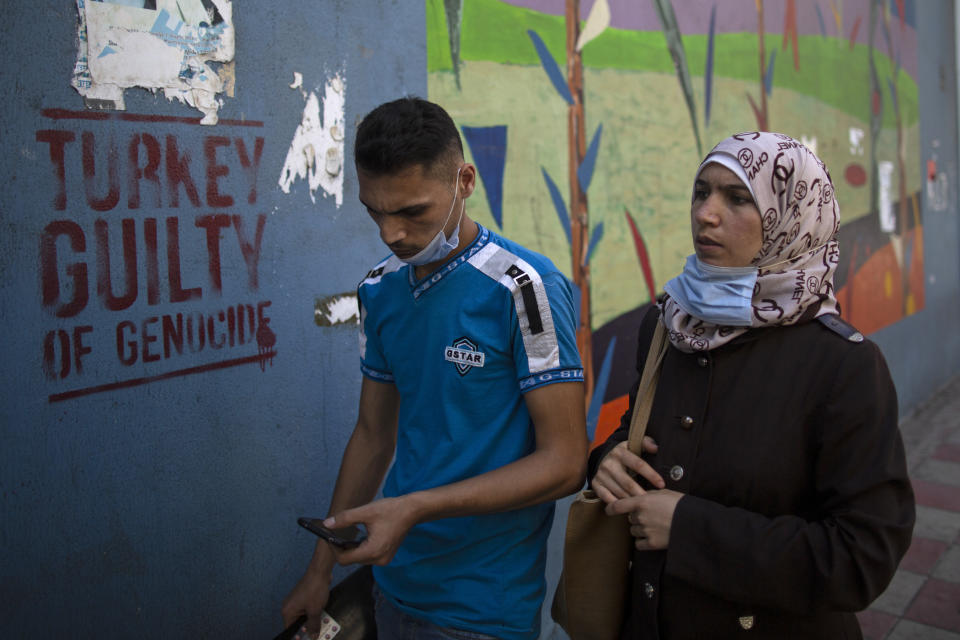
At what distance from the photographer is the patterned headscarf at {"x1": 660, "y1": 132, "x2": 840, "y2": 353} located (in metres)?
1.53

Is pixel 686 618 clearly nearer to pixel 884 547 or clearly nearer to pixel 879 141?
pixel 884 547

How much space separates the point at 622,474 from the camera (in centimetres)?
164

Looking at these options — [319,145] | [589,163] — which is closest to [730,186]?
[319,145]

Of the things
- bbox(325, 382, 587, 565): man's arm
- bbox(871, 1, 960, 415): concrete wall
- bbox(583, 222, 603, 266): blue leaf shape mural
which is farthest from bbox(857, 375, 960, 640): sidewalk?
bbox(325, 382, 587, 565): man's arm

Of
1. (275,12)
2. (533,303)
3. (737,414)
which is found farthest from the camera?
(275,12)

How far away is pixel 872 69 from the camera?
7.05 meters

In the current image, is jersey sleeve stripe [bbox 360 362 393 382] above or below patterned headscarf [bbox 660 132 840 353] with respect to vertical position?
below

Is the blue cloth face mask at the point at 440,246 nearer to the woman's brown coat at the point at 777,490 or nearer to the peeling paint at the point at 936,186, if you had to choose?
the woman's brown coat at the point at 777,490

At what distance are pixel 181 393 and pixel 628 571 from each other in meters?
1.20

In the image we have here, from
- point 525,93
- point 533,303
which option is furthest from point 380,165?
point 525,93

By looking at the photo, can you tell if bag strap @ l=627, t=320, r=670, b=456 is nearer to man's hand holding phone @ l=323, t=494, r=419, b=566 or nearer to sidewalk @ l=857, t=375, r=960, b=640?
man's hand holding phone @ l=323, t=494, r=419, b=566

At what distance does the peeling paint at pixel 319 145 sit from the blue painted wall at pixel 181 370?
1.1 inches

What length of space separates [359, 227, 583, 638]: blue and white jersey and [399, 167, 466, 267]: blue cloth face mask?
32mm

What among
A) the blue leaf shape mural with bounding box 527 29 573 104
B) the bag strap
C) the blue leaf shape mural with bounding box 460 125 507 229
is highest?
the blue leaf shape mural with bounding box 527 29 573 104
